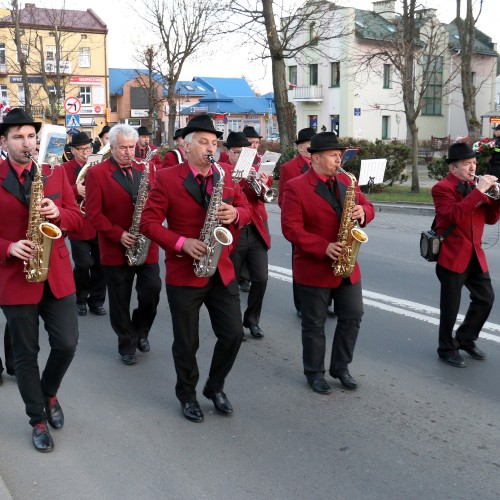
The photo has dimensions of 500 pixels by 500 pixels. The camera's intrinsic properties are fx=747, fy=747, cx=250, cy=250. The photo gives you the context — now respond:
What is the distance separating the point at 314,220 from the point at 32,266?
2.19 meters

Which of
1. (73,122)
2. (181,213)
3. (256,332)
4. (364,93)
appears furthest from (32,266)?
(364,93)

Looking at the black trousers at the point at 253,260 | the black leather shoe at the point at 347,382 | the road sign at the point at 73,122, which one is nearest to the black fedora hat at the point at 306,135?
the black trousers at the point at 253,260

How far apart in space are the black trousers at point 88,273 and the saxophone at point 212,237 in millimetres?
3868

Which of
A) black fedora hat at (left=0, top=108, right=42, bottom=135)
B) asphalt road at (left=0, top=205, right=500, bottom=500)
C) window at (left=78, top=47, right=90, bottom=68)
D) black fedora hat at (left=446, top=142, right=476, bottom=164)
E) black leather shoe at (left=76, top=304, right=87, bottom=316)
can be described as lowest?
asphalt road at (left=0, top=205, right=500, bottom=500)

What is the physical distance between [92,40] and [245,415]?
226 feet

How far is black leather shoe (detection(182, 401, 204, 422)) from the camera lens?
5.34 meters

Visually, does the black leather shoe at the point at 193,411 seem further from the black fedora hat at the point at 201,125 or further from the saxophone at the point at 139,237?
the black fedora hat at the point at 201,125

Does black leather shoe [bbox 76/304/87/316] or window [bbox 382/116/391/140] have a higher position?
window [bbox 382/116/391/140]

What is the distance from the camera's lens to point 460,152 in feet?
20.7

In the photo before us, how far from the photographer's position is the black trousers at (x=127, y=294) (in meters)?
6.68

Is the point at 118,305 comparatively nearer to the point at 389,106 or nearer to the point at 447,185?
the point at 447,185

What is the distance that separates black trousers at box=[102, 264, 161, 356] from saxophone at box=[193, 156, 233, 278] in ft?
5.57

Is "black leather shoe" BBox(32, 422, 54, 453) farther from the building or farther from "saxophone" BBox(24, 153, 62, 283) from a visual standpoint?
the building

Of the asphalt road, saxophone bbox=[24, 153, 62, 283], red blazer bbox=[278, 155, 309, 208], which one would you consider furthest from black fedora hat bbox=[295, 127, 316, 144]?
saxophone bbox=[24, 153, 62, 283]
